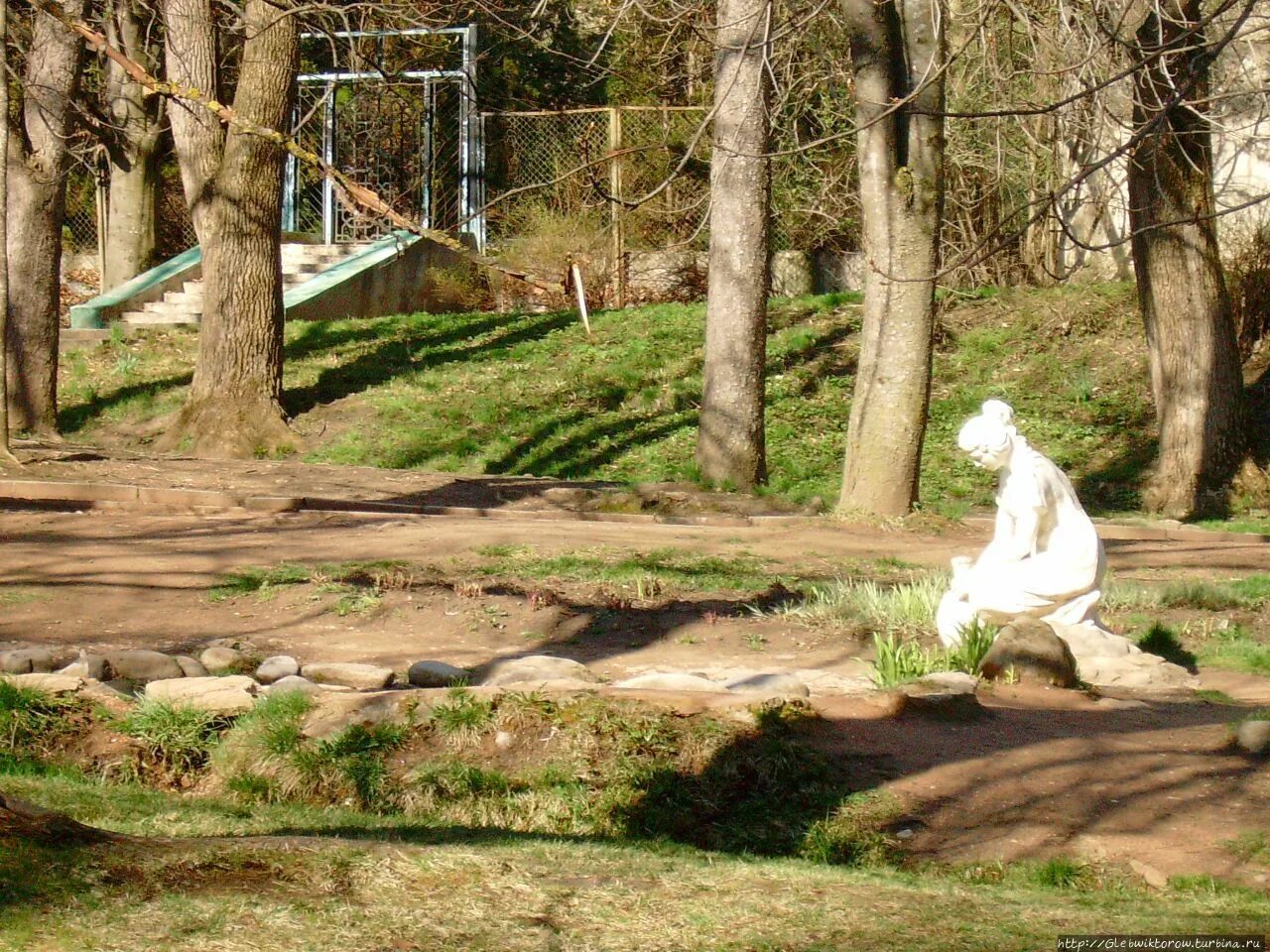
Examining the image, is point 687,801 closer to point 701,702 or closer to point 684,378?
point 701,702

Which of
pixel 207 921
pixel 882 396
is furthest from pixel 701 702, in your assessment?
pixel 882 396

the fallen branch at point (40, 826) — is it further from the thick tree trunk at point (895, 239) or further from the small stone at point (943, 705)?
the thick tree trunk at point (895, 239)

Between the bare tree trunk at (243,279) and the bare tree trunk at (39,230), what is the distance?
4.46 feet

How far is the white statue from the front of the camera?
327 inches

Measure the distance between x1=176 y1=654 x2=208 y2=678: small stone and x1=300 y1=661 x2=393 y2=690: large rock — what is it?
Answer: 50 cm

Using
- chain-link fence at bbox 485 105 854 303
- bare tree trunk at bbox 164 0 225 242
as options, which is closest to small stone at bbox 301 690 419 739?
bare tree trunk at bbox 164 0 225 242

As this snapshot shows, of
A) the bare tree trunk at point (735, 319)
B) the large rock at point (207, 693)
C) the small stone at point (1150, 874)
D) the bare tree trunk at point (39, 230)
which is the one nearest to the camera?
the small stone at point (1150, 874)

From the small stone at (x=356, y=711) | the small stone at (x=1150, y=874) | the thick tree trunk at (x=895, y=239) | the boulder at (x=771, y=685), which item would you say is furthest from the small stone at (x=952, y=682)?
the thick tree trunk at (x=895, y=239)

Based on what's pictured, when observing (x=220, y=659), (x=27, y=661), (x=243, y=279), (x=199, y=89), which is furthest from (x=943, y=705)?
(x=199, y=89)

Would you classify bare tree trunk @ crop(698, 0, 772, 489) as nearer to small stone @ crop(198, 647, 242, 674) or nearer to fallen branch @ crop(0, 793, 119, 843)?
small stone @ crop(198, 647, 242, 674)

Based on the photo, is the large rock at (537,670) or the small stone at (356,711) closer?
the small stone at (356,711)

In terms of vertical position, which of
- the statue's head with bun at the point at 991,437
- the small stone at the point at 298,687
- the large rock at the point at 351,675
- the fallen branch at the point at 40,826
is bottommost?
the large rock at the point at 351,675

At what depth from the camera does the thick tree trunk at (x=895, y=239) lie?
12.5 meters

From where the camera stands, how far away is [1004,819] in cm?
590
